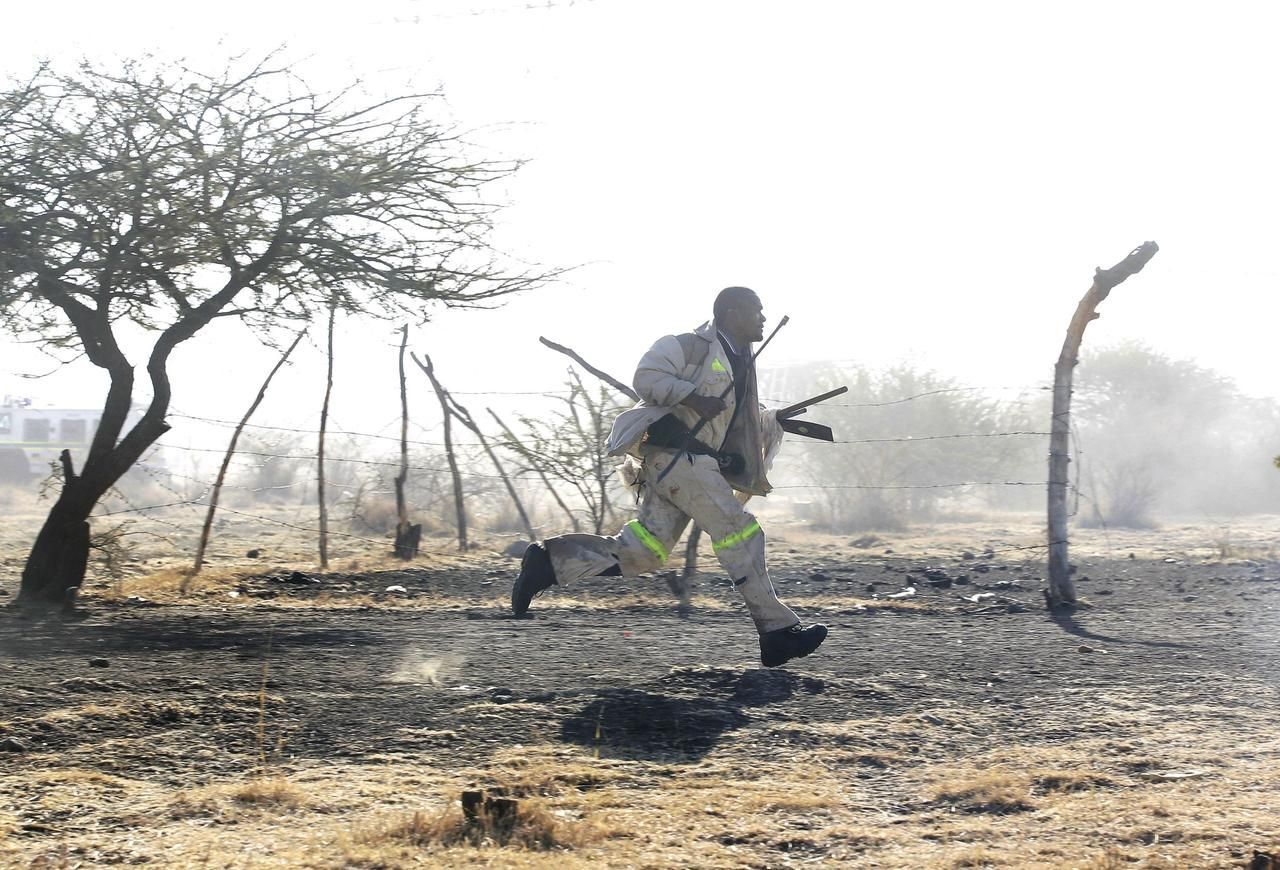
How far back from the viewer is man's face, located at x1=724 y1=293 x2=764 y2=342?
6.20 m

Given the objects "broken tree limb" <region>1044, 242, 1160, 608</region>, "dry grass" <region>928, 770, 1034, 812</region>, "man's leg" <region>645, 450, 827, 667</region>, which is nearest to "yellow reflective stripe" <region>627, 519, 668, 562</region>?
"man's leg" <region>645, 450, 827, 667</region>

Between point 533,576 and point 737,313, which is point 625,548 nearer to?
point 533,576

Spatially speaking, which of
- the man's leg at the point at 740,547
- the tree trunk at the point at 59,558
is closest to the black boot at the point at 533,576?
the man's leg at the point at 740,547

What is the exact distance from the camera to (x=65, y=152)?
8242mm

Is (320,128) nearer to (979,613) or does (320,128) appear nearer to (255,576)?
(255,576)

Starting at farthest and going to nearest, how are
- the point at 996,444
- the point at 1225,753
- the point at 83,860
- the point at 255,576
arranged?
the point at 996,444, the point at 255,576, the point at 1225,753, the point at 83,860

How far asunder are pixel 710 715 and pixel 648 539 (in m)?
1.13

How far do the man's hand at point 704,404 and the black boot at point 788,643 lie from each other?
1.02 m

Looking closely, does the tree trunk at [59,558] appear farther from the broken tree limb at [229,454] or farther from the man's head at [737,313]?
the man's head at [737,313]

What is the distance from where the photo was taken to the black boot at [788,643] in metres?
5.81

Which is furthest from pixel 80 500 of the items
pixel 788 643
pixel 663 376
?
pixel 788 643

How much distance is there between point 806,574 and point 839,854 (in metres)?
9.11

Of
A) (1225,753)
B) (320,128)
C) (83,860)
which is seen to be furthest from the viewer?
(320,128)

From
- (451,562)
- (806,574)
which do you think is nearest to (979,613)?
(806,574)
